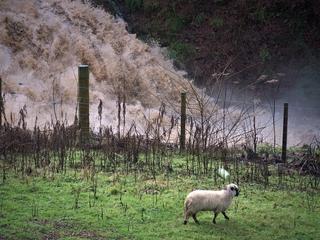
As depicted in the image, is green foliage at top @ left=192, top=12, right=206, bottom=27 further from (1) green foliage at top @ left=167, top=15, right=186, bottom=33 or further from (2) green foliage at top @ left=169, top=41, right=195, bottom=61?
(2) green foliage at top @ left=169, top=41, right=195, bottom=61

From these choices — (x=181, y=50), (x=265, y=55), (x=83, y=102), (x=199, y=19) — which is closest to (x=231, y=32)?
(x=199, y=19)

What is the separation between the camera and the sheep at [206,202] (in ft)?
25.1

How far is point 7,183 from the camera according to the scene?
9.51 meters

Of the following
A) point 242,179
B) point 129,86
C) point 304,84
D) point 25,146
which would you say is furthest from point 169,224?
point 304,84

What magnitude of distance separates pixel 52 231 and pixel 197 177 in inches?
131

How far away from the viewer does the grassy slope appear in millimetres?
7488

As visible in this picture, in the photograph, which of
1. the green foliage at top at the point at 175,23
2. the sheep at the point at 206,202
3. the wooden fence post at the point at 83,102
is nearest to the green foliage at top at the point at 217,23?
the green foliage at top at the point at 175,23

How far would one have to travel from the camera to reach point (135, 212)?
8.25 meters

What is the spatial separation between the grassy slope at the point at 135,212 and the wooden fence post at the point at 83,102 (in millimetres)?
1999

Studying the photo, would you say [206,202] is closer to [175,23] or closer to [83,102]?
[83,102]

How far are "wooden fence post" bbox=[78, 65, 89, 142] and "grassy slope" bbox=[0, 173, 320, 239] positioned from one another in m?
2.00

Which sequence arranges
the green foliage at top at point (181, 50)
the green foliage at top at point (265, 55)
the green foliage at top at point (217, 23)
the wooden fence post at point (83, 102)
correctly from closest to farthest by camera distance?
the wooden fence post at point (83, 102), the green foliage at top at point (265, 55), the green foliage at top at point (181, 50), the green foliage at top at point (217, 23)

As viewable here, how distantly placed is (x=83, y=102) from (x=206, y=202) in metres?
4.90

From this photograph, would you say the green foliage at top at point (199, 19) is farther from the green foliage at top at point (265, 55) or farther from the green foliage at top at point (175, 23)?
the green foliage at top at point (265, 55)
